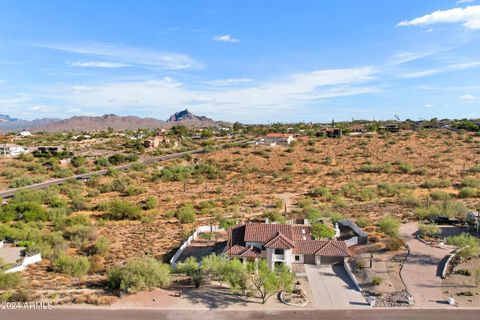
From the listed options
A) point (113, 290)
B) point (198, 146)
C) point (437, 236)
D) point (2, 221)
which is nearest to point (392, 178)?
point (437, 236)

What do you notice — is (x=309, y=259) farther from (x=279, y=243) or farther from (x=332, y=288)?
(x=332, y=288)

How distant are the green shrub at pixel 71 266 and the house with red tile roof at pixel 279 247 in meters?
9.81

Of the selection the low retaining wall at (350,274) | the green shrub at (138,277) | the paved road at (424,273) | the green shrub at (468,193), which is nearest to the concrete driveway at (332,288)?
the low retaining wall at (350,274)

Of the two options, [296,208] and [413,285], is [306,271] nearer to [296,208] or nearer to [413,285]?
[413,285]

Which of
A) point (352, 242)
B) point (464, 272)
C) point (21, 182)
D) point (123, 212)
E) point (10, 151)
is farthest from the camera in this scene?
point (10, 151)

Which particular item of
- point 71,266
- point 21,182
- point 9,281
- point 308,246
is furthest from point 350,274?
point 21,182

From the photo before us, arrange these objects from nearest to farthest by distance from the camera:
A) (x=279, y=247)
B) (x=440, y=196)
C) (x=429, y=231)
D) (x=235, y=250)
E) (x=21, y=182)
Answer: (x=279, y=247) < (x=235, y=250) < (x=429, y=231) < (x=440, y=196) < (x=21, y=182)

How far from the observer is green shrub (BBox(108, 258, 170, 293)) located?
74.9 feet

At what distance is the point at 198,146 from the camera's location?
110 m

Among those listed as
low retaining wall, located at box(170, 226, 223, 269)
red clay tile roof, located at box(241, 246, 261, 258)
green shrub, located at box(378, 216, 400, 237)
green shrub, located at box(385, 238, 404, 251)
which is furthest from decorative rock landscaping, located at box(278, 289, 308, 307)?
green shrub, located at box(378, 216, 400, 237)

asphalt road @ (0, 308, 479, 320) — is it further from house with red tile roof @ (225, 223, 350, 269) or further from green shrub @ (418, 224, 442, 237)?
green shrub @ (418, 224, 442, 237)

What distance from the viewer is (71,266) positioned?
2656cm

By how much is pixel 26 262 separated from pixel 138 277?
10.3m

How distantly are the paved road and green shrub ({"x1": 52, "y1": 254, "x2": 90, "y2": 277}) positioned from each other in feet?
69.0
